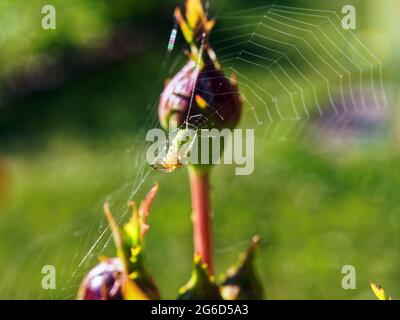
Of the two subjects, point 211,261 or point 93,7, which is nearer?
point 211,261

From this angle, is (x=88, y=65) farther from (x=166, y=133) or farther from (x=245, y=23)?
(x=166, y=133)

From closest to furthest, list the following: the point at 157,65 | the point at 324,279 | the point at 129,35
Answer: the point at 324,279
the point at 157,65
the point at 129,35

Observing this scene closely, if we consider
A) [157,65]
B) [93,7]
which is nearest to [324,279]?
[157,65]
